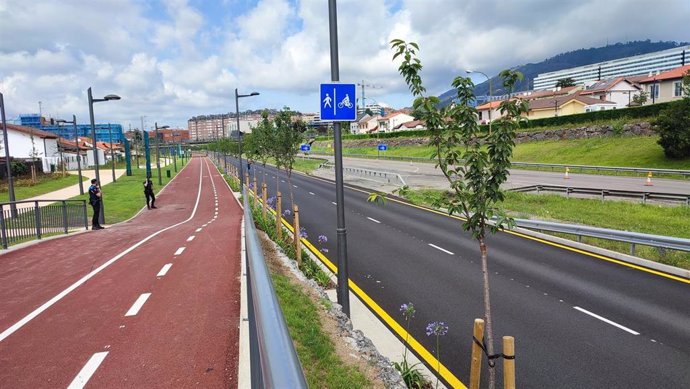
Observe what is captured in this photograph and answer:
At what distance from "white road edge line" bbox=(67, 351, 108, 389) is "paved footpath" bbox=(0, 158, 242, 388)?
1 centimetres

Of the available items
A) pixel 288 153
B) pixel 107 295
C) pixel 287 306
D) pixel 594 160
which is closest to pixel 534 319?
pixel 287 306

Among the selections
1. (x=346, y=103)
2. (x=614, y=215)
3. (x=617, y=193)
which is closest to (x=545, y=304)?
(x=346, y=103)

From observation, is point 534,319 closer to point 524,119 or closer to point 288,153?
point 524,119

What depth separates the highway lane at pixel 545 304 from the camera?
6.24m

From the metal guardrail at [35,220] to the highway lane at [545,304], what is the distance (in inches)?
387

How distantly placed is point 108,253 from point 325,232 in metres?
7.75

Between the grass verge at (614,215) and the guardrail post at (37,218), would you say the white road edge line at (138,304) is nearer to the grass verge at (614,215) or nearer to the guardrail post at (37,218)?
the grass verge at (614,215)

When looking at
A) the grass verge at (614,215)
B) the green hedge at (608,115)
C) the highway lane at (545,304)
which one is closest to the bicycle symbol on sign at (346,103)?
the highway lane at (545,304)

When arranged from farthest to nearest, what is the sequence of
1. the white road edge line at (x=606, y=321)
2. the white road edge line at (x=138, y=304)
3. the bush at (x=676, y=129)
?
the bush at (x=676, y=129) → the white road edge line at (x=606, y=321) → the white road edge line at (x=138, y=304)

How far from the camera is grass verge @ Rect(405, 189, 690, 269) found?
1254cm

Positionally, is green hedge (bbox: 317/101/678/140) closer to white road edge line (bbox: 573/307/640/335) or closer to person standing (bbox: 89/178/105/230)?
person standing (bbox: 89/178/105/230)

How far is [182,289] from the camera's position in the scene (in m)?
8.04

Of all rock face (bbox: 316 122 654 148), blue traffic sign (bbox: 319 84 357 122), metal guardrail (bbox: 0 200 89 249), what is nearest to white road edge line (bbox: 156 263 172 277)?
blue traffic sign (bbox: 319 84 357 122)

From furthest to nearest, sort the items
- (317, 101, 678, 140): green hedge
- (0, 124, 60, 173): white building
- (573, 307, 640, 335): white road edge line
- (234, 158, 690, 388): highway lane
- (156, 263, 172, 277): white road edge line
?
(0, 124, 60, 173): white building
(317, 101, 678, 140): green hedge
(156, 263, 172, 277): white road edge line
(573, 307, 640, 335): white road edge line
(234, 158, 690, 388): highway lane
